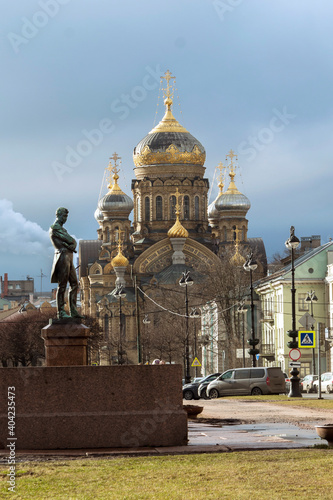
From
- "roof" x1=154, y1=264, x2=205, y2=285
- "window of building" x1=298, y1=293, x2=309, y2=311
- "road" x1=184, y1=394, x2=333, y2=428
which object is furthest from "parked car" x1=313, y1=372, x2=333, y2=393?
"roof" x1=154, y1=264, x2=205, y2=285

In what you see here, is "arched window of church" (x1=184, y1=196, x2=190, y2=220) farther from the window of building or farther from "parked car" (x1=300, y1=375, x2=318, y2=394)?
"parked car" (x1=300, y1=375, x2=318, y2=394)

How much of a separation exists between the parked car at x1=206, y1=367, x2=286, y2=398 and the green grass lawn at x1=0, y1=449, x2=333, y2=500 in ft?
88.5

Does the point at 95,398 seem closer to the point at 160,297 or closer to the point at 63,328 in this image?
the point at 63,328

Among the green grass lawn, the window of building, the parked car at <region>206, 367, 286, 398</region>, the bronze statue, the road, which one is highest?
the window of building

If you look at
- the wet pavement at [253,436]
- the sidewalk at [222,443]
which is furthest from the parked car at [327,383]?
the sidewalk at [222,443]

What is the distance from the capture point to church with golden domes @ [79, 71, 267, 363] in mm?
119250

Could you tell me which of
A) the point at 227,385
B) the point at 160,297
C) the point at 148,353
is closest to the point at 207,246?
the point at 160,297

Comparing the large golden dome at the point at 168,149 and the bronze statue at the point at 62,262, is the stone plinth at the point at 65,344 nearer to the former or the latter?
the bronze statue at the point at 62,262

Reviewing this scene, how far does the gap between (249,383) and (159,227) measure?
280 feet

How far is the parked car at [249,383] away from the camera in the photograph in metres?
42.6

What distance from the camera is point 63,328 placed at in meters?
19.8

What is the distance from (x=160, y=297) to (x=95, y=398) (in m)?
92.0

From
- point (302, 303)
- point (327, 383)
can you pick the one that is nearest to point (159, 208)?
point (302, 303)

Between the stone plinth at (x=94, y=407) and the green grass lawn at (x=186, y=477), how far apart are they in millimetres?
1778
